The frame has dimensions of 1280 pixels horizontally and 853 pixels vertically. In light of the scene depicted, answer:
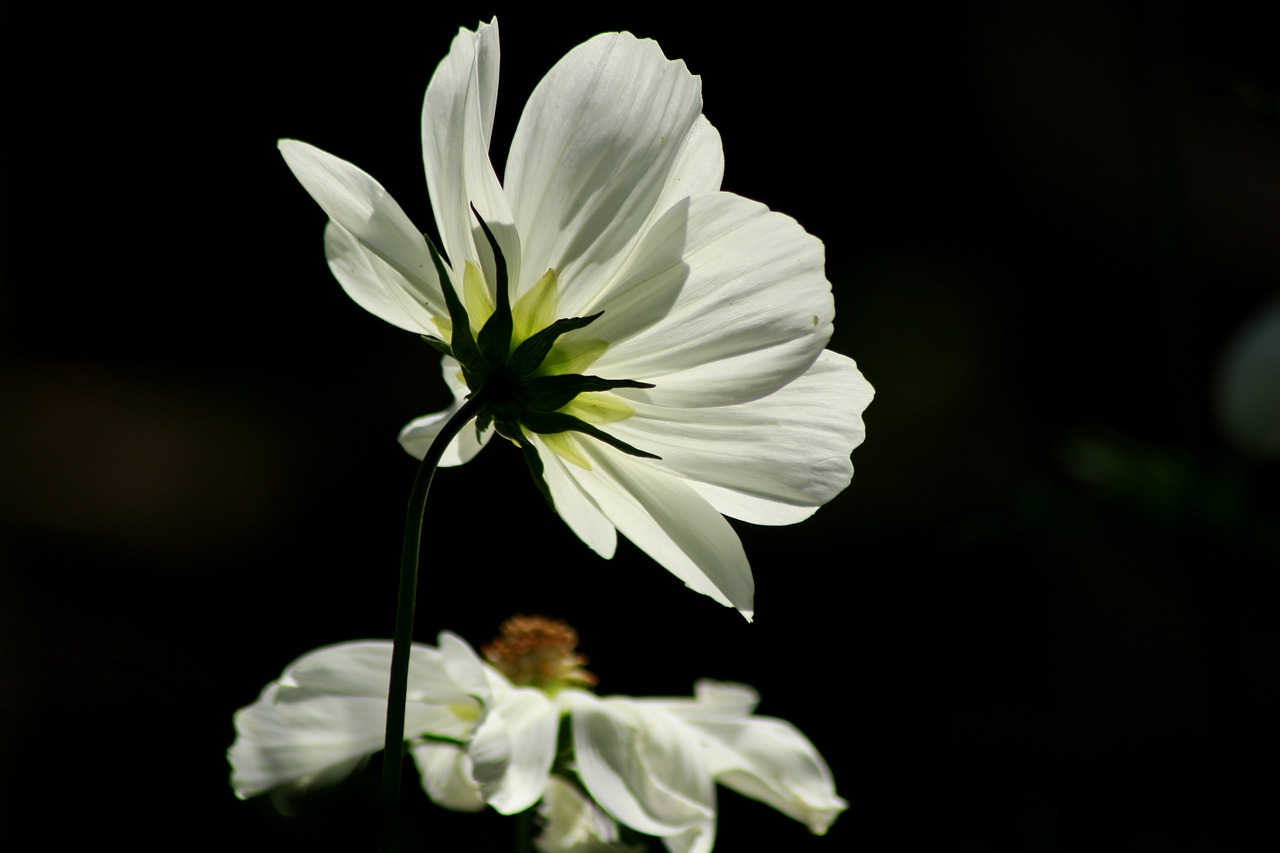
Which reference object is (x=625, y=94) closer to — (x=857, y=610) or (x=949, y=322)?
(x=857, y=610)

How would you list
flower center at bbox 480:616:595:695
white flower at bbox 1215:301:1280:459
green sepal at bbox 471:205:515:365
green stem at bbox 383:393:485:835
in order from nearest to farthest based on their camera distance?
green stem at bbox 383:393:485:835 < green sepal at bbox 471:205:515:365 < flower center at bbox 480:616:595:695 < white flower at bbox 1215:301:1280:459

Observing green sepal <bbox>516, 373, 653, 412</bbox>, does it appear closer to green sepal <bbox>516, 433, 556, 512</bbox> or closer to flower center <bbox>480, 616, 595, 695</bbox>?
green sepal <bbox>516, 433, 556, 512</bbox>

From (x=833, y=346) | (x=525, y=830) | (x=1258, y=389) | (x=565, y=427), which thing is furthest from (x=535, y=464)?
(x=833, y=346)

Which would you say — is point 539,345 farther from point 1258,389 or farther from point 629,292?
point 1258,389

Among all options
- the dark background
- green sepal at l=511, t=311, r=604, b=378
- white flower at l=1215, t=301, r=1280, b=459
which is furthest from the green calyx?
the dark background

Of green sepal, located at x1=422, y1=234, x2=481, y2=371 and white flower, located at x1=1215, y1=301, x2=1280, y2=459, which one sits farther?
white flower, located at x1=1215, y1=301, x2=1280, y2=459

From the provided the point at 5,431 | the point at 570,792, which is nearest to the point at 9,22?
the point at 5,431

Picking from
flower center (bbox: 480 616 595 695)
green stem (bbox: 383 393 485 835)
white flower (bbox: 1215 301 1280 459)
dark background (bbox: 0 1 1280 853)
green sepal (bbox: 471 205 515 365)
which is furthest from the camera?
dark background (bbox: 0 1 1280 853)
